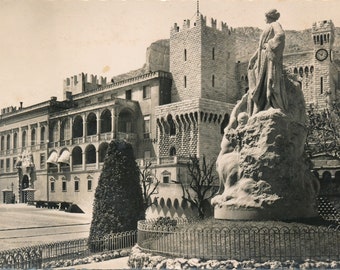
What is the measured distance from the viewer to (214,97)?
45.9 m

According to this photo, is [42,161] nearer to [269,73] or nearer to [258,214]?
[269,73]

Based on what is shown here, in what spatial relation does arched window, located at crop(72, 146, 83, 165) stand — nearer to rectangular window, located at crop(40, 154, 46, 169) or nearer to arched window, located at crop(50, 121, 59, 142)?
arched window, located at crop(50, 121, 59, 142)

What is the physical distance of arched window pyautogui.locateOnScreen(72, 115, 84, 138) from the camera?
174 feet

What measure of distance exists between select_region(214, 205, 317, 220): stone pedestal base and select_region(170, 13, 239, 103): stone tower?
3154 cm

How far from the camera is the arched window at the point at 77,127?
52938 mm

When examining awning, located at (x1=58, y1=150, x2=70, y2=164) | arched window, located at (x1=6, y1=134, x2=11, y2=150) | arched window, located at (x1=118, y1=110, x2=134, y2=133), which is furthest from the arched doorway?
arched window, located at (x1=118, y1=110, x2=134, y2=133)

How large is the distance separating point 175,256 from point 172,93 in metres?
35.6

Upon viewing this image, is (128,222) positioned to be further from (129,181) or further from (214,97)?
(214,97)

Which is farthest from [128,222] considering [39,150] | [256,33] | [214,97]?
[256,33]

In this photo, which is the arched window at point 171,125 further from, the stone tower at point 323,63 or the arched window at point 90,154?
the stone tower at point 323,63

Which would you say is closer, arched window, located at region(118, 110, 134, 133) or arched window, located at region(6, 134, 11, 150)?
arched window, located at region(118, 110, 134, 133)

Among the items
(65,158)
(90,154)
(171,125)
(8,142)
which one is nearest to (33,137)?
(8,142)

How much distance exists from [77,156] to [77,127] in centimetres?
377

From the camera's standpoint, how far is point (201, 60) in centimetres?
4459
